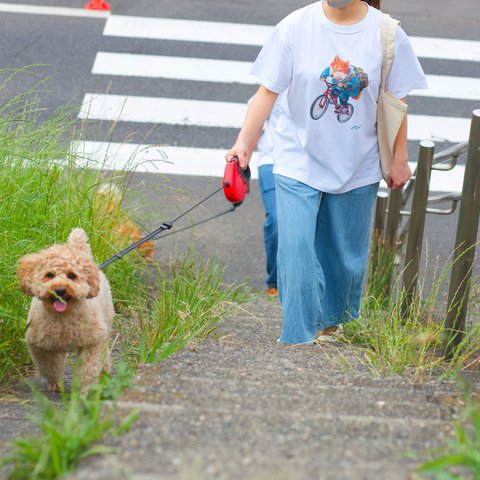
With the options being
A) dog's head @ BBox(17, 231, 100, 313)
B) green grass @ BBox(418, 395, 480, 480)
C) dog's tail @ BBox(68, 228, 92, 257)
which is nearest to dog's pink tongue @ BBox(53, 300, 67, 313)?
dog's head @ BBox(17, 231, 100, 313)

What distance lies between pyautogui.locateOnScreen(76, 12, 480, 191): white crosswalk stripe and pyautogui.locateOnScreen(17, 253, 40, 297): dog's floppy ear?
13.9ft

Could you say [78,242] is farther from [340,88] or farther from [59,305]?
[340,88]

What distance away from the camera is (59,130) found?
545 centimetres

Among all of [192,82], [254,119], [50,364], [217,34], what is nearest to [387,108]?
[254,119]

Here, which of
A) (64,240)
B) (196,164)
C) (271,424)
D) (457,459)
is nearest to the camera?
(457,459)

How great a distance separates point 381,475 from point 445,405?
0.76 m

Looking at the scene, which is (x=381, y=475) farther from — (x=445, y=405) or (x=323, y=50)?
(x=323, y=50)

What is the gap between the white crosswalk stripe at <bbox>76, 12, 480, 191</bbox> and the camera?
28.9 feet

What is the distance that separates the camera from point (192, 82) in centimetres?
998

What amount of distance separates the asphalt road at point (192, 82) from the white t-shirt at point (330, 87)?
283 centimetres

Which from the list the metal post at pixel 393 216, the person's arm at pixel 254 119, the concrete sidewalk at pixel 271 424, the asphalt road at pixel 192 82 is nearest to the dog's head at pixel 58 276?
the concrete sidewalk at pixel 271 424

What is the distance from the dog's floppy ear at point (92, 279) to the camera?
381 centimetres

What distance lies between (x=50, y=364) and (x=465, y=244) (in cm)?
177

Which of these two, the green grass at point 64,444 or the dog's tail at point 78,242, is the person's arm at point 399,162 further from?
the green grass at point 64,444
